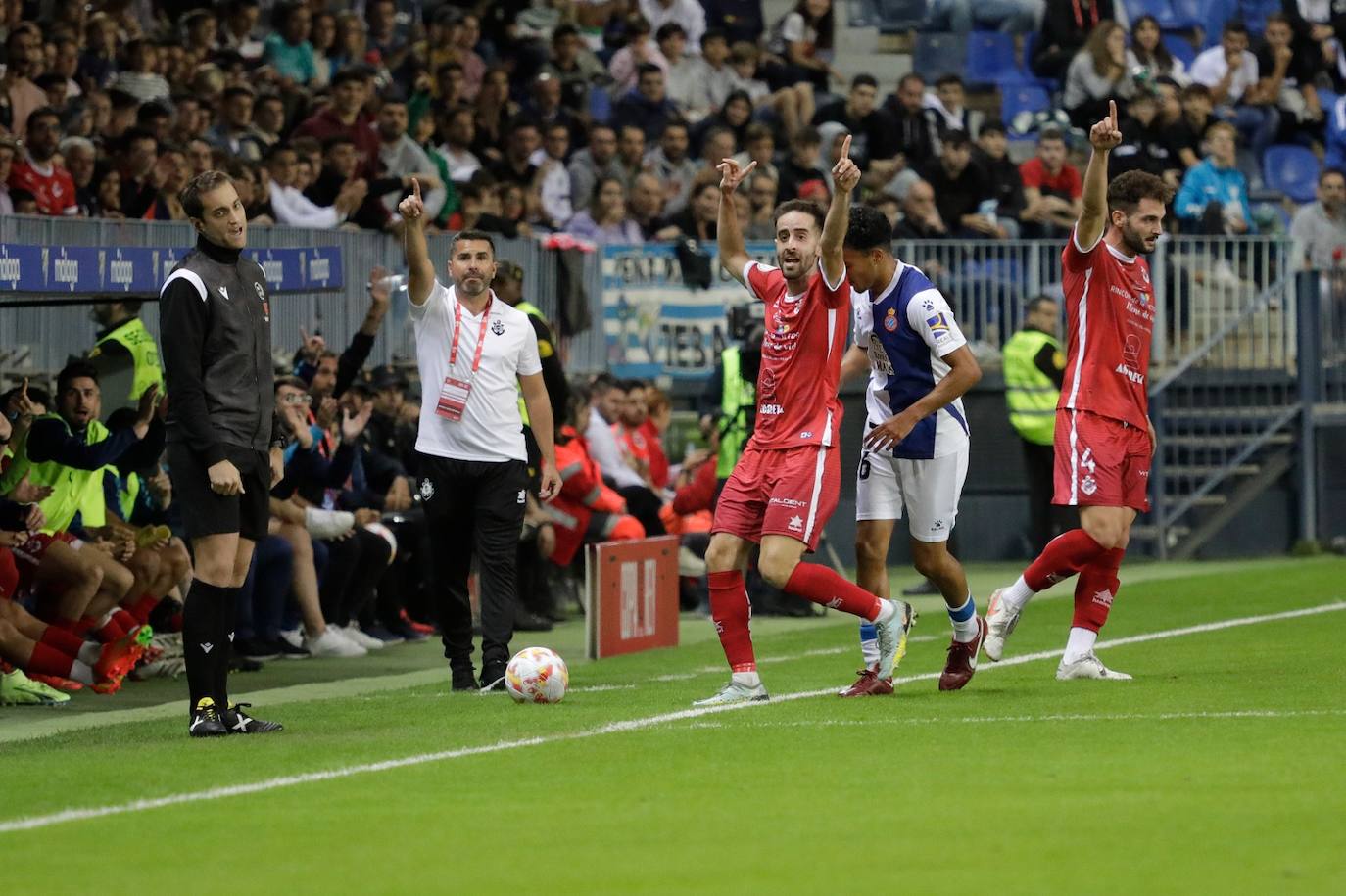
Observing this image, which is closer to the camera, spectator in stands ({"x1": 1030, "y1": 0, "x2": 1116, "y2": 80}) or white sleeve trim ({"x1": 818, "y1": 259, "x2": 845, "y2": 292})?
white sleeve trim ({"x1": 818, "y1": 259, "x2": 845, "y2": 292})

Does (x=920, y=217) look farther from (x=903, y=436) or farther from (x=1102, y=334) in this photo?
(x=903, y=436)

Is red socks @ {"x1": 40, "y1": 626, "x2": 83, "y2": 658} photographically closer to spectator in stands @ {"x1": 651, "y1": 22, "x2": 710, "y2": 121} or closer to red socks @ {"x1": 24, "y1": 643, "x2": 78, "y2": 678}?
red socks @ {"x1": 24, "y1": 643, "x2": 78, "y2": 678}

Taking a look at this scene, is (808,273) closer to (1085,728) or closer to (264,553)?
(1085,728)

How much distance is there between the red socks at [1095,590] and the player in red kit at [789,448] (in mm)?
1078

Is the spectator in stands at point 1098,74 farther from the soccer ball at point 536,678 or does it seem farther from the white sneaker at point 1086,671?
the soccer ball at point 536,678

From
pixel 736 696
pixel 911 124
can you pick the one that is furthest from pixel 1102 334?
pixel 911 124

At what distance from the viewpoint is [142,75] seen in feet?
59.3

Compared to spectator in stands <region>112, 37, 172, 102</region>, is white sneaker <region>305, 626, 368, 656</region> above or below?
below

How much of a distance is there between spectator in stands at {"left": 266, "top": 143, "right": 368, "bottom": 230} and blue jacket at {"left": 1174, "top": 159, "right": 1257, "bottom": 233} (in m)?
8.94

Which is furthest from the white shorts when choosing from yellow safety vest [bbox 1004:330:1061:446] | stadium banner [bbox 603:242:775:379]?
stadium banner [bbox 603:242:775:379]

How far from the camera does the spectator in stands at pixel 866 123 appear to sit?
2323cm

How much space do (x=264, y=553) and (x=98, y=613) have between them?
1.41 meters

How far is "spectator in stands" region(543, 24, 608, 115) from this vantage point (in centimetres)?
2273

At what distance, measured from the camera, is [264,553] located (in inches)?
517
